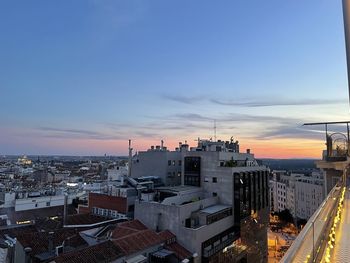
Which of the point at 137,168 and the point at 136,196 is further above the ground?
the point at 137,168

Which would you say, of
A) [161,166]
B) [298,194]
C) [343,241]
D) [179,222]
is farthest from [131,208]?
[298,194]

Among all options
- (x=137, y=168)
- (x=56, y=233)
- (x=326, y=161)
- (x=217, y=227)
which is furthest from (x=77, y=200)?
(x=326, y=161)

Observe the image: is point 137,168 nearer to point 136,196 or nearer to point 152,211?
point 136,196

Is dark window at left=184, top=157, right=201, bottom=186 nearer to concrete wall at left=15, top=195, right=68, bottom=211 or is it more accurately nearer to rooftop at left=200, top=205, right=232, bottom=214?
rooftop at left=200, top=205, right=232, bottom=214

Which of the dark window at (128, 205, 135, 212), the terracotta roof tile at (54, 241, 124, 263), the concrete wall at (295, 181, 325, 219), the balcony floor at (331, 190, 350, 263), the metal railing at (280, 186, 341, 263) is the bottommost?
the concrete wall at (295, 181, 325, 219)

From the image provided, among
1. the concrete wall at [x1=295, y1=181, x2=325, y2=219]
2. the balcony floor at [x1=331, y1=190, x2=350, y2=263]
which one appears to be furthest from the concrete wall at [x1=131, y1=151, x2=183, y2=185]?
the concrete wall at [x1=295, y1=181, x2=325, y2=219]

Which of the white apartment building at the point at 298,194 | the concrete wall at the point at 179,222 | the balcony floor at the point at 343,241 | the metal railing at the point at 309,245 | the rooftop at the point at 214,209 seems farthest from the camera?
the white apartment building at the point at 298,194

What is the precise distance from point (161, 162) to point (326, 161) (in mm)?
19631

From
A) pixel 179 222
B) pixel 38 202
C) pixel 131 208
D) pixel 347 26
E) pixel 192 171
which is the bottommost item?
pixel 38 202

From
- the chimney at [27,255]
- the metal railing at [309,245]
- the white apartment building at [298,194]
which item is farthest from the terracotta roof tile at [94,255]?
the white apartment building at [298,194]

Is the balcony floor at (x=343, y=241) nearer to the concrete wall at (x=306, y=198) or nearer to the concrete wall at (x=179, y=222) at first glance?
the concrete wall at (x=179, y=222)

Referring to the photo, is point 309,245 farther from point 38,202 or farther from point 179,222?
point 38,202

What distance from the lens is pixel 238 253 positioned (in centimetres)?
2506

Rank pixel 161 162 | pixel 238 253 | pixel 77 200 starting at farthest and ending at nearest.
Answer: pixel 77 200 → pixel 161 162 → pixel 238 253
